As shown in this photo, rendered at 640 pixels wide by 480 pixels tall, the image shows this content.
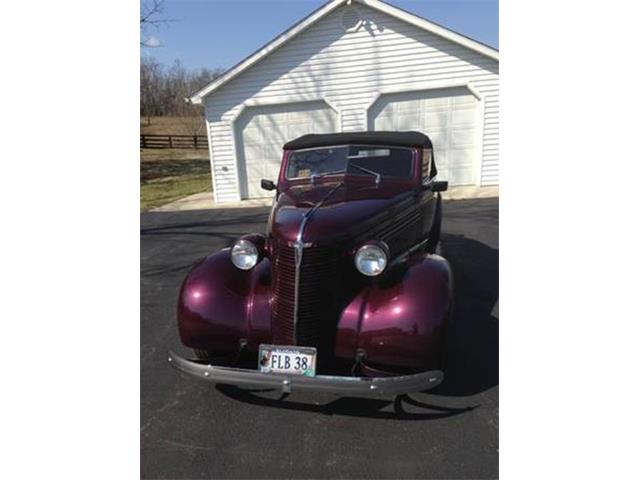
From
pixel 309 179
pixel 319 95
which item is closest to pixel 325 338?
pixel 309 179

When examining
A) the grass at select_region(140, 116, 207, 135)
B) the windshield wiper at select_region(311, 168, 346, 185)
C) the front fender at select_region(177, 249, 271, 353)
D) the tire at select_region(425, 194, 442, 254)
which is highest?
the grass at select_region(140, 116, 207, 135)

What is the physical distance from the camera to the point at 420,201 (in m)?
4.39

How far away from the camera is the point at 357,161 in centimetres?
434

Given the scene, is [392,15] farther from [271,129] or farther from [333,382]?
[333,382]

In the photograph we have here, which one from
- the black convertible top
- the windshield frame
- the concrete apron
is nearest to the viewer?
the windshield frame

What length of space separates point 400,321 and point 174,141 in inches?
1178

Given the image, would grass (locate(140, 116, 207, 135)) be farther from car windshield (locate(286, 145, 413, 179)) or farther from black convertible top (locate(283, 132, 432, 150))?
car windshield (locate(286, 145, 413, 179))

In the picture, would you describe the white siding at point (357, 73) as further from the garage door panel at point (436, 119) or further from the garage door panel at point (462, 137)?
the garage door panel at point (436, 119)

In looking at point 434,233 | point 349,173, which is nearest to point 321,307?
point 349,173

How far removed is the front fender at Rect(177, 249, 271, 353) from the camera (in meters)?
3.14

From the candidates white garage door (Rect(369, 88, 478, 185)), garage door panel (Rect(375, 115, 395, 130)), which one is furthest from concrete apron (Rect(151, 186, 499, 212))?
garage door panel (Rect(375, 115, 395, 130))

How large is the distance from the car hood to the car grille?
12 cm

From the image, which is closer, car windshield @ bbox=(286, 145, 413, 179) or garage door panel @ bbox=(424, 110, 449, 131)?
car windshield @ bbox=(286, 145, 413, 179)

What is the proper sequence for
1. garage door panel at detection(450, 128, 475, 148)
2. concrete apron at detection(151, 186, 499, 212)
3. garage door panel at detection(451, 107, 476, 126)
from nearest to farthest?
1. concrete apron at detection(151, 186, 499, 212)
2. garage door panel at detection(451, 107, 476, 126)
3. garage door panel at detection(450, 128, 475, 148)
